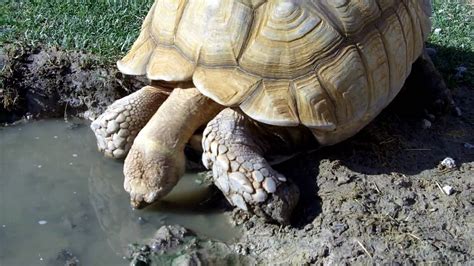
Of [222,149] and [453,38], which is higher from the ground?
[222,149]

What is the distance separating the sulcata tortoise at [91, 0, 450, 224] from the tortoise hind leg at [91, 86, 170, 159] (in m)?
0.23

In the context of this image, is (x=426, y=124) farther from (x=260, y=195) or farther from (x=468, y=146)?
(x=260, y=195)

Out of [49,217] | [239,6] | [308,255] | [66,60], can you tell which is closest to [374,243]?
[308,255]

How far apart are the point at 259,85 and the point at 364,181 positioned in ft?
2.82

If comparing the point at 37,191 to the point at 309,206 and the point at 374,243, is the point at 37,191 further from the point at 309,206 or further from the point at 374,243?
the point at 374,243

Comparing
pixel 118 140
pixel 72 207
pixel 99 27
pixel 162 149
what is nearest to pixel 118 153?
pixel 118 140

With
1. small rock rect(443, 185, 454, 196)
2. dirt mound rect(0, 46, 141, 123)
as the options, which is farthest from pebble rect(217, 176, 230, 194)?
dirt mound rect(0, 46, 141, 123)

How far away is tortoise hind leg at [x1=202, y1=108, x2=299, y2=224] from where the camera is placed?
438cm

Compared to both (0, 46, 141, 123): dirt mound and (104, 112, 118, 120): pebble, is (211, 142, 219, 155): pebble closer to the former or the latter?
(104, 112, 118, 120): pebble

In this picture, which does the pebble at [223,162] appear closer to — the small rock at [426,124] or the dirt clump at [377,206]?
the dirt clump at [377,206]

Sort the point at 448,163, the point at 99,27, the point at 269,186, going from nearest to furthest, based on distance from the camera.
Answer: the point at 269,186
the point at 448,163
the point at 99,27

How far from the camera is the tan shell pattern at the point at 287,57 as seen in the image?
14.8 ft

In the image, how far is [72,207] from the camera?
493 cm

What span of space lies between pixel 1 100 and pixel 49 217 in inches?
54.4
